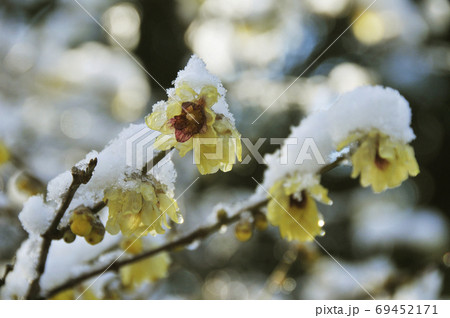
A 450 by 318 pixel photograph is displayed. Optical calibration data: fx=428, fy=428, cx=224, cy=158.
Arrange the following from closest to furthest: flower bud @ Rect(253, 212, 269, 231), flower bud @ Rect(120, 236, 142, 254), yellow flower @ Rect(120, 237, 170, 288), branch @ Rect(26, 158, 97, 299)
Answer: branch @ Rect(26, 158, 97, 299) → flower bud @ Rect(253, 212, 269, 231) → flower bud @ Rect(120, 236, 142, 254) → yellow flower @ Rect(120, 237, 170, 288)

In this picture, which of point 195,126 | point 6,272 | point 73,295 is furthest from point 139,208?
point 73,295

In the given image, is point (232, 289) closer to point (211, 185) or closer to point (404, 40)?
point (211, 185)

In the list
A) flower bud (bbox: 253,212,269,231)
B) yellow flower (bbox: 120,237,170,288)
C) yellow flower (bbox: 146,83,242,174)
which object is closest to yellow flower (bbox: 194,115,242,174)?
yellow flower (bbox: 146,83,242,174)

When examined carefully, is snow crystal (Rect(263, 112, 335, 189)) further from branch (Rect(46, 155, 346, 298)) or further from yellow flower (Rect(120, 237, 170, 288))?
yellow flower (Rect(120, 237, 170, 288))

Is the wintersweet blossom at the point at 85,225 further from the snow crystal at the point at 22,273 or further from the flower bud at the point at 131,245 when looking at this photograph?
the flower bud at the point at 131,245

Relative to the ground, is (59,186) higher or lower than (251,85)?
lower

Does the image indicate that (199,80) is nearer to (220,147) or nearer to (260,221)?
(220,147)
